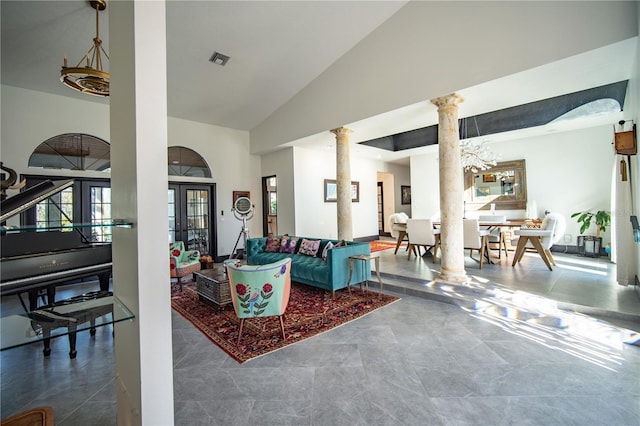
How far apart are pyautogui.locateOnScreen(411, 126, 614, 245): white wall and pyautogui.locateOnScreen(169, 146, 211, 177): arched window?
7.35 meters

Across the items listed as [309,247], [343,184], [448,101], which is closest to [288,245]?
[309,247]

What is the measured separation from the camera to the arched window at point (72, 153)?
4891mm

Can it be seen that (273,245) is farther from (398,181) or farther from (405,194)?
(405,194)


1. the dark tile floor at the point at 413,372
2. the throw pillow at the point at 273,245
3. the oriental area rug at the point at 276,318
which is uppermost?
the throw pillow at the point at 273,245

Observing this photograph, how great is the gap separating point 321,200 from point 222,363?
5492 millimetres

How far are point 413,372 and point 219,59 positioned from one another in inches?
204

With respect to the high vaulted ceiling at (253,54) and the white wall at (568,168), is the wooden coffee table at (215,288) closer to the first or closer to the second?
the high vaulted ceiling at (253,54)

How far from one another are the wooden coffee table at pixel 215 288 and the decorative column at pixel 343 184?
109 inches

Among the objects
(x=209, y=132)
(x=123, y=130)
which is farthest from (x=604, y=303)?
(x=209, y=132)

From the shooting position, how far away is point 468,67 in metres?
3.83

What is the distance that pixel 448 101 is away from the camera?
4137 millimetres

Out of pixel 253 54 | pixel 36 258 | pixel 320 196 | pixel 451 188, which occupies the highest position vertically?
pixel 253 54

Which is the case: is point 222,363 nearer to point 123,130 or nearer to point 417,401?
point 417,401

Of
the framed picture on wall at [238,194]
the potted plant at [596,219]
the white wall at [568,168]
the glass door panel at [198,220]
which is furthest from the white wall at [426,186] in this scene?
the glass door panel at [198,220]
